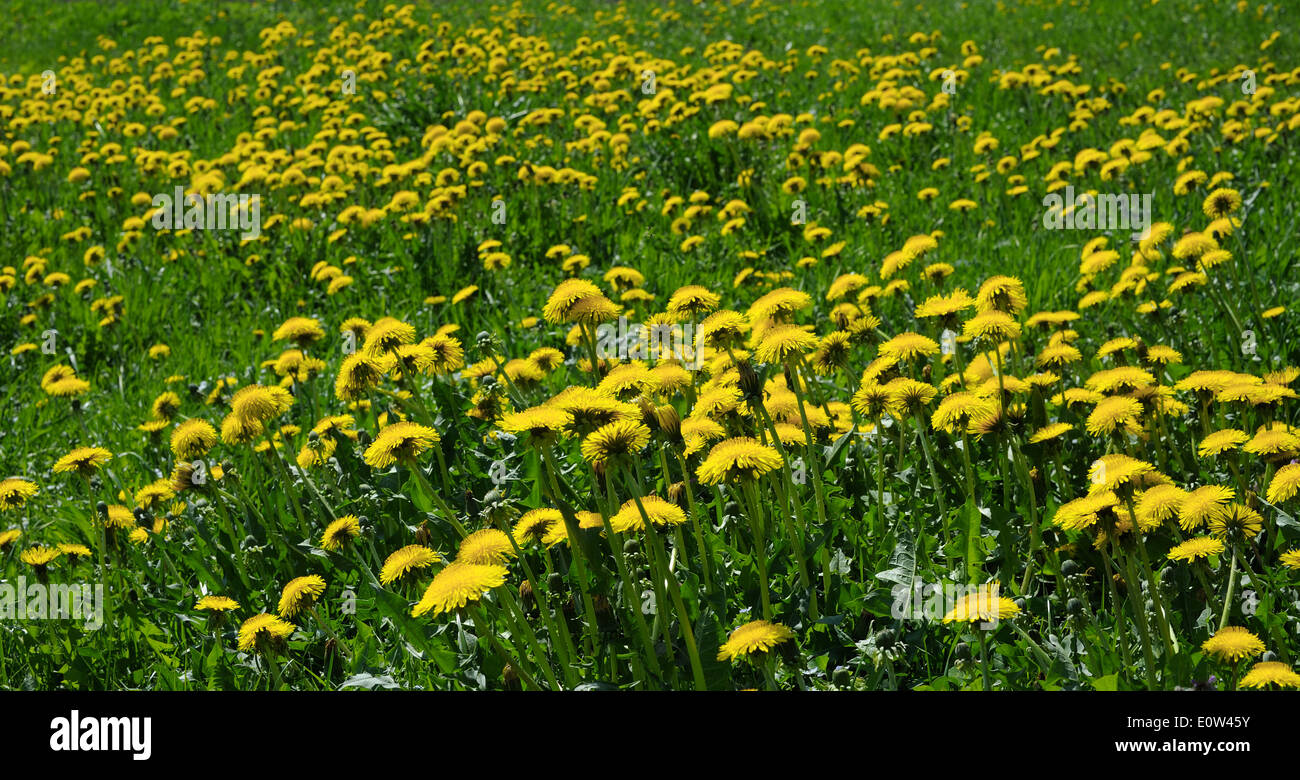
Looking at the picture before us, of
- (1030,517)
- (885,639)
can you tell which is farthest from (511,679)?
(1030,517)

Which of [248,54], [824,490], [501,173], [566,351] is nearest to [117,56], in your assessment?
[248,54]

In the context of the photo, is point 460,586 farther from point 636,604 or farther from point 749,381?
point 749,381

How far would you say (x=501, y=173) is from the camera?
743cm

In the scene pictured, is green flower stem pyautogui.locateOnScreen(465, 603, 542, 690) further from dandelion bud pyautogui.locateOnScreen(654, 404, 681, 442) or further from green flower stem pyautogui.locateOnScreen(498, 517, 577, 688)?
dandelion bud pyautogui.locateOnScreen(654, 404, 681, 442)

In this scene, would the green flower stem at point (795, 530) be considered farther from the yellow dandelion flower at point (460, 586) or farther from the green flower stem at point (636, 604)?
the yellow dandelion flower at point (460, 586)

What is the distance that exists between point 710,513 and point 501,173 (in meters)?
4.57

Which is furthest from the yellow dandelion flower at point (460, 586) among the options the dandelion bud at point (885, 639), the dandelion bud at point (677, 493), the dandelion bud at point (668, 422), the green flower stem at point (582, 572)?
the dandelion bud at point (885, 639)

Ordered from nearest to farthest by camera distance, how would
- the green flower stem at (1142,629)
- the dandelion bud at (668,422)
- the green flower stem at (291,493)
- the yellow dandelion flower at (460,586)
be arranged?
1. the yellow dandelion flower at (460,586)
2. the green flower stem at (1142,629)
3. the dandelion bud at (668,422)
4. the green flower stem at (291,493)

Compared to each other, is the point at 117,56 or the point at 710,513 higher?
the point at 117,56

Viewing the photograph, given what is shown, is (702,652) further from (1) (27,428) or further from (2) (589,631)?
(1) (27,428)

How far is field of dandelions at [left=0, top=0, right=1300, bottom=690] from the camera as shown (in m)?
2.51

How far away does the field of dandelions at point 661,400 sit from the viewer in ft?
8.22

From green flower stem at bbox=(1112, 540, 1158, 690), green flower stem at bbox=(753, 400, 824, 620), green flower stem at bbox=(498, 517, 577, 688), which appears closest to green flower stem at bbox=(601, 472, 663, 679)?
green flower stem at bbox=(498, 517, 577, 688)

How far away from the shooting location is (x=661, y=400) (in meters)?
3.20
